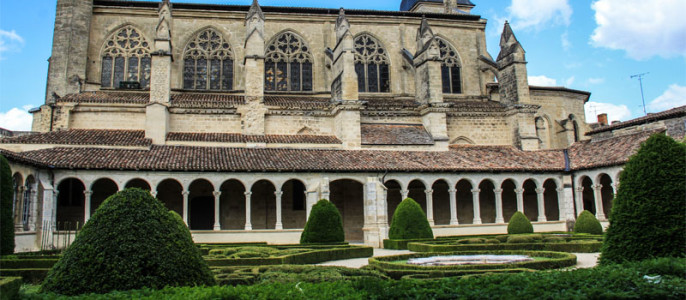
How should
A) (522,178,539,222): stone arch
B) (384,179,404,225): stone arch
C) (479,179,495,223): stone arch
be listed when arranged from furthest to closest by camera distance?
(522,178,539,222): stone arch, (479,179,495,223): stone arch, (384,179,404,225): stone arch

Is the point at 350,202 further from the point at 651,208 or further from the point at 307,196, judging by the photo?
Result: the point at 651,208

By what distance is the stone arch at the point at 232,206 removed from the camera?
88.9ft

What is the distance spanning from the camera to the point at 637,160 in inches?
375

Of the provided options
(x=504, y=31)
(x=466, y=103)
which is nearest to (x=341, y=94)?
(x=466, y=103)

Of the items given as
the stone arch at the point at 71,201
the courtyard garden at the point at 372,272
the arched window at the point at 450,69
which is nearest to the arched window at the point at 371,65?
the arched window at the point at 450,69

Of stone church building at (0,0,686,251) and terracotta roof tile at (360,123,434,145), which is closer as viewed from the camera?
stone church building at (0,0,686,251)

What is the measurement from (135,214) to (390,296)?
3.58 meters

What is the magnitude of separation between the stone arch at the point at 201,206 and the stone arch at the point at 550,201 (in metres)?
19.4

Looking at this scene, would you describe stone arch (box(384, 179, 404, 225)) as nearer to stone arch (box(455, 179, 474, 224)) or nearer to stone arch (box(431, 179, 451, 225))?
stone arch (box(431, 179, 451, 225))

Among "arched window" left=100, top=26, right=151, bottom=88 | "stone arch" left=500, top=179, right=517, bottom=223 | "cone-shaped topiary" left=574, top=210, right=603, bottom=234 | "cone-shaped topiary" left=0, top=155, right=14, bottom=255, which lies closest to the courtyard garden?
"cone-shaped topiary" left=0, top=155, right=14, bottom=255

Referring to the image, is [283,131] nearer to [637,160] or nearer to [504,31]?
[504,31]

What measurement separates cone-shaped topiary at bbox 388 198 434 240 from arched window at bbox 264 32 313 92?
15792 mm

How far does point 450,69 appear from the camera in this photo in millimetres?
37656

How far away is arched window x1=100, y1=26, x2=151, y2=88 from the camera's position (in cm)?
3272
